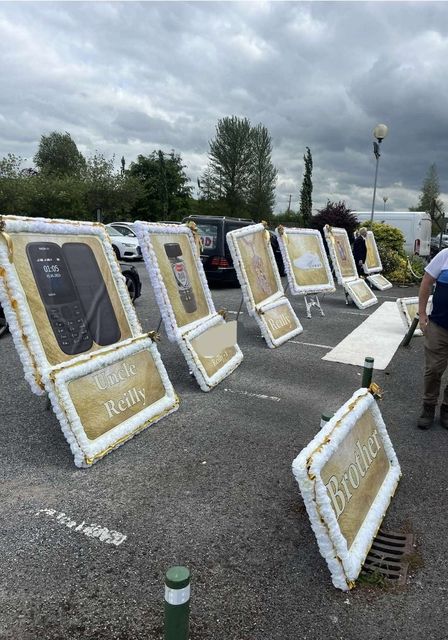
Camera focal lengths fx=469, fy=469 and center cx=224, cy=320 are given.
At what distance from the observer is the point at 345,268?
1170cm

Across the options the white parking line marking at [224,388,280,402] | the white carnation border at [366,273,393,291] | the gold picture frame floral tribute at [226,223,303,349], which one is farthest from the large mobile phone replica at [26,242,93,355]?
the white carnation border at [366,273,393,291]

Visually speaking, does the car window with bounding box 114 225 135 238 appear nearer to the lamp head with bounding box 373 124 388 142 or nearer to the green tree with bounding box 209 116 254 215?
the lamp head with bounding box 373 124 388 142

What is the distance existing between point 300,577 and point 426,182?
2834 inches

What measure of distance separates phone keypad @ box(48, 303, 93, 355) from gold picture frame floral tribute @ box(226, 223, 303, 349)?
3382 mm

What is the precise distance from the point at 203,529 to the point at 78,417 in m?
1.36

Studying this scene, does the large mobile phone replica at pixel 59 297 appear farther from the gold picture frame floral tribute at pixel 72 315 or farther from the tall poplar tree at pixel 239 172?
the tall poplar tree at pixel 239 172

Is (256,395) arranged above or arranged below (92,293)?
below

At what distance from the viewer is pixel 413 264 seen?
685 inches

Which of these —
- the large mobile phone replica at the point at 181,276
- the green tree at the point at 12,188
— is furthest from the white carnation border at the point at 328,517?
the green tree at the point at 12,188

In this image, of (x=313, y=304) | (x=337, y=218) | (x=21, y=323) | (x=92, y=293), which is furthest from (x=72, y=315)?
(x=337, y=218)

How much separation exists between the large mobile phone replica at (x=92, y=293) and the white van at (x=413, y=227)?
17.9m

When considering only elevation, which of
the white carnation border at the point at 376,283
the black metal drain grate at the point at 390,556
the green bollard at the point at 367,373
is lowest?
the white carnation border at the point at 376,283

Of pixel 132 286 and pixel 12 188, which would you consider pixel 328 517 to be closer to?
pixel 132 286

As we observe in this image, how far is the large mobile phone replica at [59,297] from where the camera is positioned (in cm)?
401
